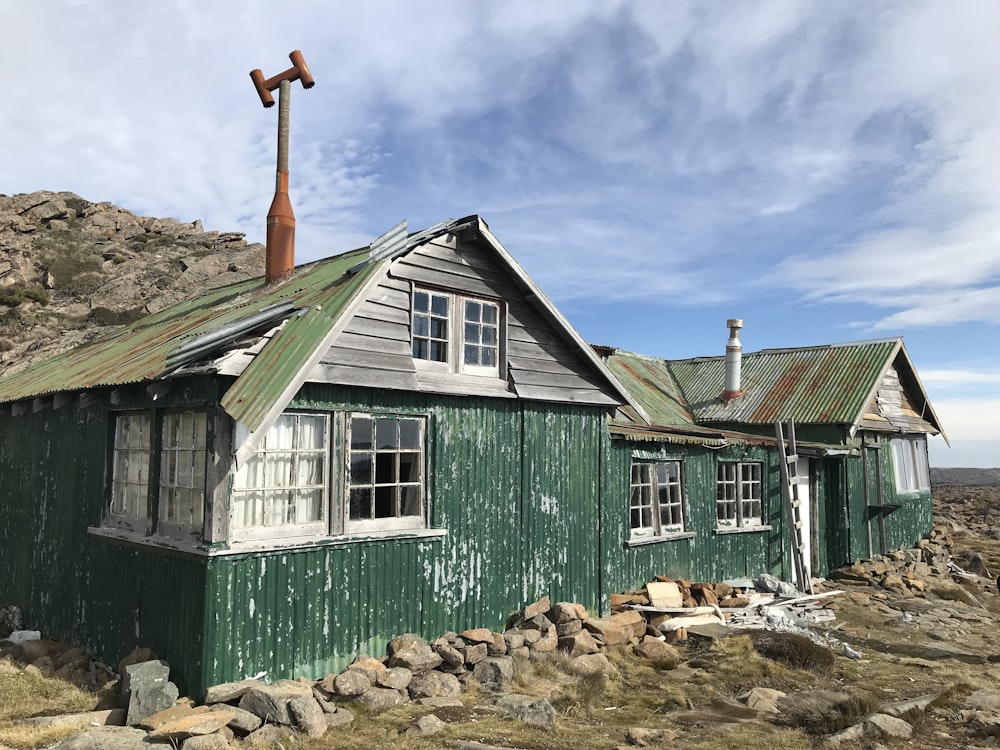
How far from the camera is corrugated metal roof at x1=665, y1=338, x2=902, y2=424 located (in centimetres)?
1933

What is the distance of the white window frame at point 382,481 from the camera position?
9031 millimetres

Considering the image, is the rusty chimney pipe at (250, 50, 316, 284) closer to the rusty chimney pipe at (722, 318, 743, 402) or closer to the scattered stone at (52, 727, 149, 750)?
the scattered stone at (52, 727, 149, 750)

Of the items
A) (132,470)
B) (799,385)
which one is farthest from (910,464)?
(132,470)

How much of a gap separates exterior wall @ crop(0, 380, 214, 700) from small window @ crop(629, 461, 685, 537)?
25.7 ft

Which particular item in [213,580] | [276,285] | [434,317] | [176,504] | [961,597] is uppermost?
[276,285]

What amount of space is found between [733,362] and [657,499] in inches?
353

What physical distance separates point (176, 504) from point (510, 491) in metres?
4.46

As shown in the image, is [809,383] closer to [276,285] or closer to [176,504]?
[276,285]

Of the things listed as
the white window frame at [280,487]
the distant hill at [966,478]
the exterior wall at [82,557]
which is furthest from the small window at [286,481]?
the distant hill at [966,478]

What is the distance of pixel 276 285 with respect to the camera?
12.2 m

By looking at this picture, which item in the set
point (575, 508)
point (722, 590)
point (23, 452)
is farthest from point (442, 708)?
point (23, 452)

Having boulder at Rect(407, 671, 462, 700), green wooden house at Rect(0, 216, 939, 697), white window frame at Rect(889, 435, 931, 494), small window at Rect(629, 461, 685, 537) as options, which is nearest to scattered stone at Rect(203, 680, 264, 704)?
green wooden house at Rect(0, 216, 939, 697)

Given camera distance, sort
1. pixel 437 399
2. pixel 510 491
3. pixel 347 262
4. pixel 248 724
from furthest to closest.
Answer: pixel 347 262, pixel 510 491, pixel 437 399, pixel 248 724

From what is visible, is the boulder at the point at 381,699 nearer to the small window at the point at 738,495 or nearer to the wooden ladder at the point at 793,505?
the small window at the point at 738,495
